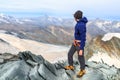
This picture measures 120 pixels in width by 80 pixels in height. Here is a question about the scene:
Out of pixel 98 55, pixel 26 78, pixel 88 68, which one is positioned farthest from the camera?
pixel 98 55

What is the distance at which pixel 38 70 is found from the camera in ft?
44.9

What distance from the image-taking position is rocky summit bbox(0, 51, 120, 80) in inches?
527

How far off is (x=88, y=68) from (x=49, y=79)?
7.53 ft

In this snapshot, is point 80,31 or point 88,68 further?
point 88,68

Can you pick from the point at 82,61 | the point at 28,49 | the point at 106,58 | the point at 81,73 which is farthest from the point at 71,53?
the point at 28,49

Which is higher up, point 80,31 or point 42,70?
point 80,31

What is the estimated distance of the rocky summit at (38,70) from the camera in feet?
43.9

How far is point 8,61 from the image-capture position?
1473 centimetres

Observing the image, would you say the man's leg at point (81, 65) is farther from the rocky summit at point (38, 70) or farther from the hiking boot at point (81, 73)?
the rocky summit at point (38, 70)

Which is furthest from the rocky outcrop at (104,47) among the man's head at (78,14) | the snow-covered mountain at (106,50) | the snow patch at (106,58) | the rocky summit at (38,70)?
the man's head at (78,14)

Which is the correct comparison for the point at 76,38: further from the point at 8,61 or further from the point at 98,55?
the point at 98,55

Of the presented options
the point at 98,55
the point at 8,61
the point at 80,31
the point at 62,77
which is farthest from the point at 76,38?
the point at 98,55

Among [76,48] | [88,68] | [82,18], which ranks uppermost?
[82,18]

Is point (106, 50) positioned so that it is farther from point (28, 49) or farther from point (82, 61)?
point (28, 49)
